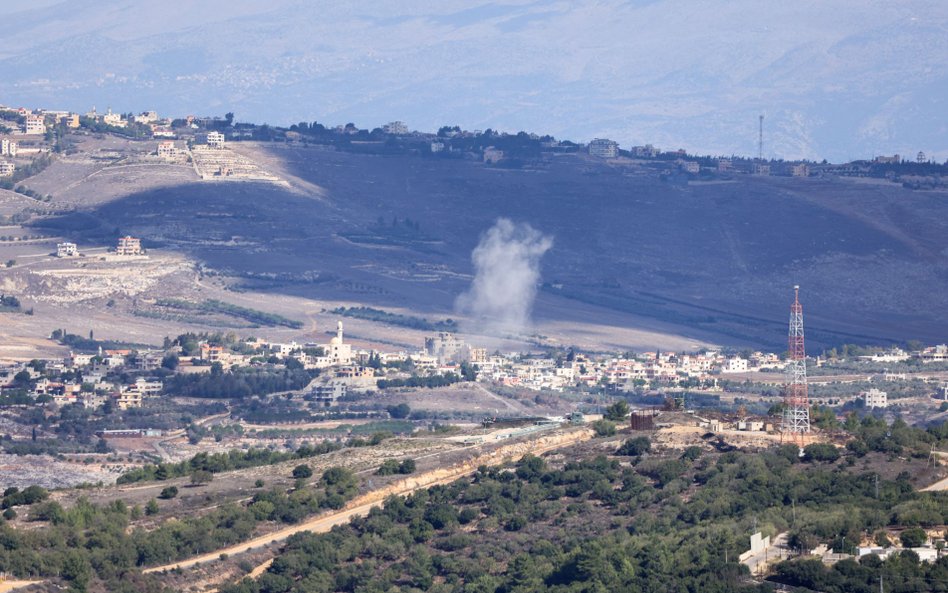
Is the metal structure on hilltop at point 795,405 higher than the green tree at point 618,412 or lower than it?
higher

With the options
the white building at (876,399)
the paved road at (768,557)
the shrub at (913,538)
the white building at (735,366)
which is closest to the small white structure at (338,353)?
the white building at (735,366)

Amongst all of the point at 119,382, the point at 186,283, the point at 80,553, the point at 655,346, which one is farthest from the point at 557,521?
the point at 186,283

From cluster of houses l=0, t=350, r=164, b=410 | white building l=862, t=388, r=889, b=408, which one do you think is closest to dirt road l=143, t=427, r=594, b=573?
white building l=862, t=388, r=889, b=408

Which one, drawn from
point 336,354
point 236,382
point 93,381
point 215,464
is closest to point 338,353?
point 336,354

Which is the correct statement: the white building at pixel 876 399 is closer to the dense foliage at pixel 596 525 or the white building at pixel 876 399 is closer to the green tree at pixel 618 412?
the green tree at pixel 618 412

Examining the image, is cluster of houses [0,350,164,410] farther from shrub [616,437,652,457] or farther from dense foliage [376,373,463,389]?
shrub [616,437,652,457]

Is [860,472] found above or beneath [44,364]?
above

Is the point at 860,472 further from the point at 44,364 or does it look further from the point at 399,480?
the point at 44,364
